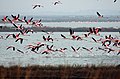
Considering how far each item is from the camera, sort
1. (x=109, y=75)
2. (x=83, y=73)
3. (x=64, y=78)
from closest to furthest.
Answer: (x=64, y=78)
(x=109, y=75)
(x=83, y=73)

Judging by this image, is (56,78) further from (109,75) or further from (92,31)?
(92,31)

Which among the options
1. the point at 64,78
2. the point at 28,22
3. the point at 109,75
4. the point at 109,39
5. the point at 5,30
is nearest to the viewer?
the point at 64,78

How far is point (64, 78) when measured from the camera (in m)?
11.1

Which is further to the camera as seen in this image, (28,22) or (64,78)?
(28,22)

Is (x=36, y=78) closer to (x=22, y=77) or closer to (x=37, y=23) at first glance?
(x=22, y=77)

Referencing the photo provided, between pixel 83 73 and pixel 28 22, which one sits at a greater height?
pixel 28 22

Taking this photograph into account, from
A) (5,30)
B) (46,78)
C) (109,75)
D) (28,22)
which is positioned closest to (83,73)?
(109,75)

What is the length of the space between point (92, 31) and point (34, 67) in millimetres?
3428

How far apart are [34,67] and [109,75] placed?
5275mm

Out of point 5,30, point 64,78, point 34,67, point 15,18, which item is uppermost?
point 15,18

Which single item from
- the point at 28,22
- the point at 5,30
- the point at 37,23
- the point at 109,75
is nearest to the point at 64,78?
the point at 109,75

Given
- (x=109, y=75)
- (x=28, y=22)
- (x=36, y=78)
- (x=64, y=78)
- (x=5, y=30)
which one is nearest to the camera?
(x=64, y=78)

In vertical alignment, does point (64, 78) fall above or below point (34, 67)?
above

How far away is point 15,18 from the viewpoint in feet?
56.4
